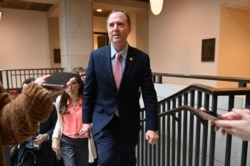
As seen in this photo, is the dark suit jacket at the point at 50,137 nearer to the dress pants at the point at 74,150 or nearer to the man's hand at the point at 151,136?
the dress pants at the point at 74,150

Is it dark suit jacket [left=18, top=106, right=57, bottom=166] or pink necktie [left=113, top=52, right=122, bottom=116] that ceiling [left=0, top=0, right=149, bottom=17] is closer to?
dark suit jacket [left=18, top=106, right=57, bottom=166]

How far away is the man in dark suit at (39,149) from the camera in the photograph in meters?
2.48

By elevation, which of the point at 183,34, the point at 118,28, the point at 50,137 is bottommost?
the point at 50,137

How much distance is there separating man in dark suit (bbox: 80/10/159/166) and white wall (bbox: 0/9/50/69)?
23.7 feet

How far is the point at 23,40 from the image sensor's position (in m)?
8.02

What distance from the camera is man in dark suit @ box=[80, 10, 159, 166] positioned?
66.1 inches

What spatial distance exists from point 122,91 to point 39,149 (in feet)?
4.83

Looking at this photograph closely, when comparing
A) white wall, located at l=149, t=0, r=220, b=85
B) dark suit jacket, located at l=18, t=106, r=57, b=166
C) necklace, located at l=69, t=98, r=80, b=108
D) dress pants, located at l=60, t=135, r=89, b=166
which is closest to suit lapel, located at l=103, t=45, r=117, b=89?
necklace, located at l=69, t=98, r=80, b=108

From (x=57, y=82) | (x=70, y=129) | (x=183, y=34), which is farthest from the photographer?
(x=183, y=34)

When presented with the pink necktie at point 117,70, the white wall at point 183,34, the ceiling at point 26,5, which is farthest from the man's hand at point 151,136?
the ceiling at point 26,5

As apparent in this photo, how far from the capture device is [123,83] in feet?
5.47

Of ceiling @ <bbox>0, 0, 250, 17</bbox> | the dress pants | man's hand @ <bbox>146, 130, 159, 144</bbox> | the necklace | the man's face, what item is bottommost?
the dress pants

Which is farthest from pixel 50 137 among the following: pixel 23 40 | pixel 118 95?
pixel 23 40

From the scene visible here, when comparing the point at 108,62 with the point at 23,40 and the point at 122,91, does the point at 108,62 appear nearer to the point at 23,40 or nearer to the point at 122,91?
the point at 122,91
